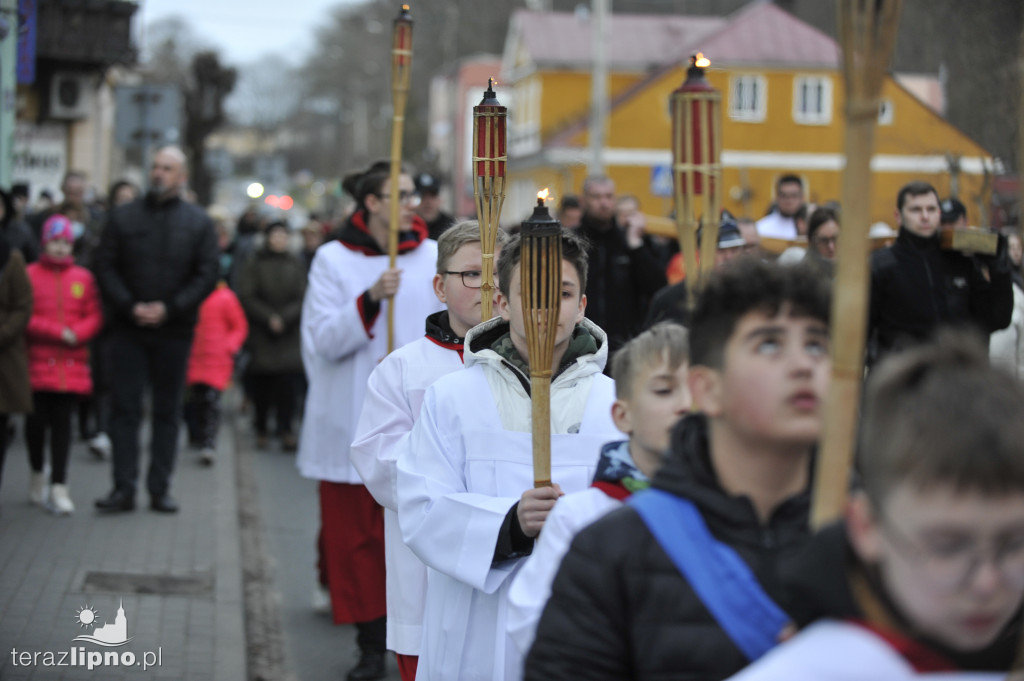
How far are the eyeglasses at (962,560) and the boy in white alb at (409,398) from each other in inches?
116

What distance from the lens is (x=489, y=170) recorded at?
4.16m

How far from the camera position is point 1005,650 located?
5.88ft

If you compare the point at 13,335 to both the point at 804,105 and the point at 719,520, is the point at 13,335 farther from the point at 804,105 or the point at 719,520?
the point at 804,105

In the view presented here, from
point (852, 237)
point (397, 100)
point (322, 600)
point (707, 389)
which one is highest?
point (397, 100)

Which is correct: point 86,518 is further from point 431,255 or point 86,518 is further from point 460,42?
point 460,42

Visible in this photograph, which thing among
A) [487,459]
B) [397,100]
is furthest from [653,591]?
[397,100]

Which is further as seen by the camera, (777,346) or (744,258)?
(744,258)

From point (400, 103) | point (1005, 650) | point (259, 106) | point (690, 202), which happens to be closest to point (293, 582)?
point (400, 103)

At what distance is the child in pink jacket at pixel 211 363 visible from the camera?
1230 centimetres

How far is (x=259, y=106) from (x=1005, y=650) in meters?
83.8

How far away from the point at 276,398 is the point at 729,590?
39.0ft

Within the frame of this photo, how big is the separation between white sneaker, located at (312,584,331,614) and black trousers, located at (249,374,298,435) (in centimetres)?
624

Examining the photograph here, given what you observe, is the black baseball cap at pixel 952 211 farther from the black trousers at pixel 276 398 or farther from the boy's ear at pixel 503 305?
the black trousers at pixel 276 398

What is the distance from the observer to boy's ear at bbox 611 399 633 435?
2.87 metres
